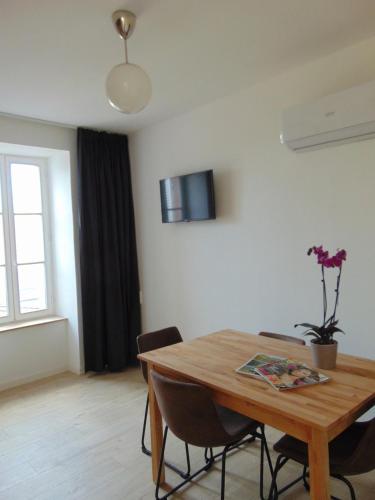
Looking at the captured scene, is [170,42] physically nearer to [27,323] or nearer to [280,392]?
[280,392]

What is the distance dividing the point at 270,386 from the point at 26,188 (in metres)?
3.63

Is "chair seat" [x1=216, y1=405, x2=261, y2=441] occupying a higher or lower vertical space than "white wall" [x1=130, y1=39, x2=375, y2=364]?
lower

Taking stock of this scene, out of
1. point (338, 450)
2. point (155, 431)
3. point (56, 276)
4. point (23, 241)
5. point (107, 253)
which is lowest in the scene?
point (155, 431)

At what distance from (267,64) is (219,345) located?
79.1 inches

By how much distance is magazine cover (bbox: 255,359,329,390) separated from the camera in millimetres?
1764

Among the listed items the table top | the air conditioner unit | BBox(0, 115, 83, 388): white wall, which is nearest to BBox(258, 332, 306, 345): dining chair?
the table top

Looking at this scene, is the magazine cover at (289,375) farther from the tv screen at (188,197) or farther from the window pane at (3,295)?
the window pane at (3,295)

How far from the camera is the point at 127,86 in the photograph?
1.99 m

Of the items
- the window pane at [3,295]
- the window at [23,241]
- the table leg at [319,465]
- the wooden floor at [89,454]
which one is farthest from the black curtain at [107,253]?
the table leg at [319,465]

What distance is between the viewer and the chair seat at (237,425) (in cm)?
196

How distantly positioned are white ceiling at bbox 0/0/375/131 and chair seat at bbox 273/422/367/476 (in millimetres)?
2247

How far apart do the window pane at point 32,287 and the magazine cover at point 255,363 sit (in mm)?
3065

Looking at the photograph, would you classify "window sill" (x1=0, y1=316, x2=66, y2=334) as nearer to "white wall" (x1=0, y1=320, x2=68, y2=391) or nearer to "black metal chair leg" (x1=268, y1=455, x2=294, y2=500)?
"white wall" (x1=0, y1=320, x2=68, y2=391)

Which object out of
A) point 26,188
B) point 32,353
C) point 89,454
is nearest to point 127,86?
point 89,454
